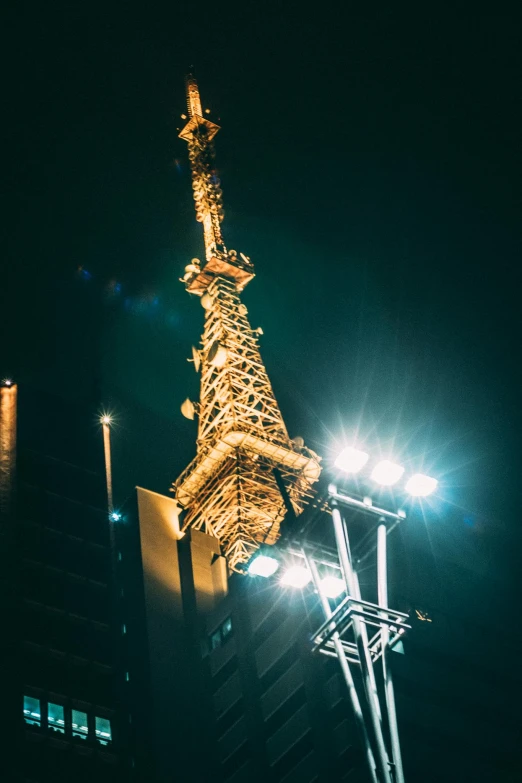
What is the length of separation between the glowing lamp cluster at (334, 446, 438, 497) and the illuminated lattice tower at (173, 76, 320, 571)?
86.4ft

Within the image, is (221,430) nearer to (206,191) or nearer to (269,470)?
(269,470)

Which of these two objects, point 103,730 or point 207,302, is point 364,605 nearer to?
point 103,730

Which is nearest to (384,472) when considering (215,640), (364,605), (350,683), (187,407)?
(364,605)

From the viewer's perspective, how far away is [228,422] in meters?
55.3

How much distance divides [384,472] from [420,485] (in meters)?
1.02

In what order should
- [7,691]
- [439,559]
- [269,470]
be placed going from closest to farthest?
[7,691] → [439,559] → [269,470]

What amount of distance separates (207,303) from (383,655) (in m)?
46.8

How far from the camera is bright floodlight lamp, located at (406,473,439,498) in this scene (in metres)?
22.6

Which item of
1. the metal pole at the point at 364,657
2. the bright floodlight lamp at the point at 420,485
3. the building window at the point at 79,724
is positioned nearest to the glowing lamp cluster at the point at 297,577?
the metal pole at the point at 364,657

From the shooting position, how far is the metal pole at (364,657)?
18031 millimetres

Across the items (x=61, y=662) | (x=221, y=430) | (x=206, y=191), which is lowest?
(x=61, y=662)

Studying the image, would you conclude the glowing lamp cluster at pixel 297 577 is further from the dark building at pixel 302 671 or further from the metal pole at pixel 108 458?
the metal pole at pixel 108 458

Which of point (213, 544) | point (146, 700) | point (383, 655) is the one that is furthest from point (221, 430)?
point (383, 655)

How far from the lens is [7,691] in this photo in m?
38.2
